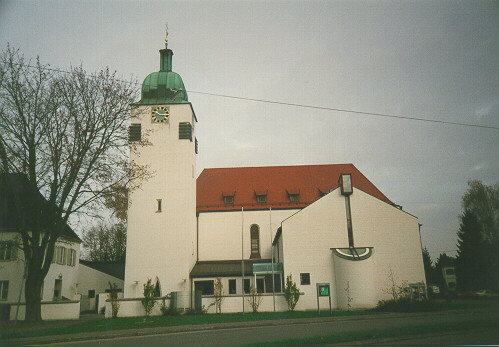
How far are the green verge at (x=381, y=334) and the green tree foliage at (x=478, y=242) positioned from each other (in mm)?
19605

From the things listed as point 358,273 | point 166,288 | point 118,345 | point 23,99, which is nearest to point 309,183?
point 358,273

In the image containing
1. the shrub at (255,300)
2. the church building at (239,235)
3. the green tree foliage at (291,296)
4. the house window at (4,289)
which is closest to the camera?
the shrub at (255,300)

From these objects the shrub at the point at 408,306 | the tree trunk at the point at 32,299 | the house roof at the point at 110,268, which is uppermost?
the house roof at the point at 110,268

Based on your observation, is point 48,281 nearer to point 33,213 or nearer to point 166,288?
point 166,288

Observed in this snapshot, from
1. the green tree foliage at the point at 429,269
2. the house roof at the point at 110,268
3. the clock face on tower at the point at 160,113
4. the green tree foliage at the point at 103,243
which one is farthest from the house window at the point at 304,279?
the green tree foliage at the point at 103,243

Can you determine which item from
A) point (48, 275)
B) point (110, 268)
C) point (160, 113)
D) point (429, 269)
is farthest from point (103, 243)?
point (429, 269)

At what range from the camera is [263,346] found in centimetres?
1086

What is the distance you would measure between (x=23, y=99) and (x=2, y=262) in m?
15.3

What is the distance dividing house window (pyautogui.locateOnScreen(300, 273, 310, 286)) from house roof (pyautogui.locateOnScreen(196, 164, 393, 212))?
839 centimetres

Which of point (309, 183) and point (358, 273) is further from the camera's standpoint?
point (309, 183)

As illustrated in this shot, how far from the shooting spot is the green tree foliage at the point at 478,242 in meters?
32.0

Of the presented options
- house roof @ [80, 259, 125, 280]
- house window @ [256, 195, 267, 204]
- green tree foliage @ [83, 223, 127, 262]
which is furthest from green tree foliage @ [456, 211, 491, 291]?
green tree foliage @ [83, 223, 127, 262]

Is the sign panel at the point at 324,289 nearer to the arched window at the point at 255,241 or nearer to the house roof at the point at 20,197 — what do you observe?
the arched window at the point at 255,241

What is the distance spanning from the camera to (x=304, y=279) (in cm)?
2869
